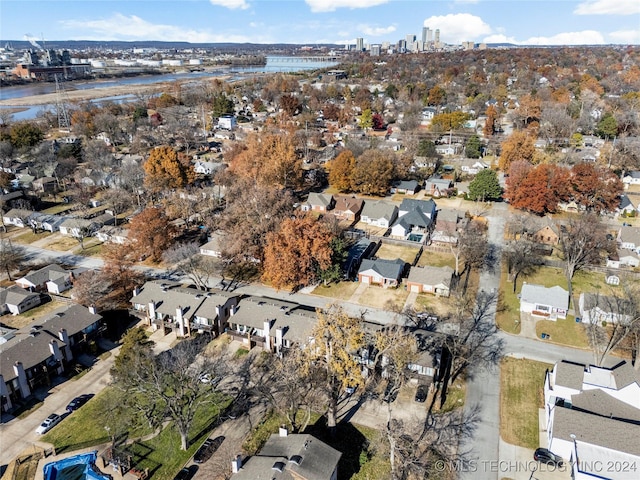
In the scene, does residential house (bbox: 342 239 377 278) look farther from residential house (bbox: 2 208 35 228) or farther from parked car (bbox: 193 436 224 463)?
residential house (bbox: 2 208 35 228)

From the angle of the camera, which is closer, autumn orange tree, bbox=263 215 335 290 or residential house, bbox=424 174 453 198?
autumn orange tree, bbox=263 215 335 290

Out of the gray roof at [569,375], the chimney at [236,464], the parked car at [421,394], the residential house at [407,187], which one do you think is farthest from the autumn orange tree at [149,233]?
the gray roof at [569,375]

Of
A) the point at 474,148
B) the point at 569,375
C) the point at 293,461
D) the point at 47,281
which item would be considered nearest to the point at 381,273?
the point at 569,375

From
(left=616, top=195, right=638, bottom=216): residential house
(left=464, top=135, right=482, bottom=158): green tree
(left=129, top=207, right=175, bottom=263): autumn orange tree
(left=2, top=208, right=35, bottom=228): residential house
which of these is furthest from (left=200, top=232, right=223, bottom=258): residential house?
(left=616, top=195, right=638, bottom=216): residential house

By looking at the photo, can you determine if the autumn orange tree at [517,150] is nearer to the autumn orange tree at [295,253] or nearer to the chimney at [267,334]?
the autumn orange tree at [295,253]

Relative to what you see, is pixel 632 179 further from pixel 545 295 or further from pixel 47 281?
pixel 47 281

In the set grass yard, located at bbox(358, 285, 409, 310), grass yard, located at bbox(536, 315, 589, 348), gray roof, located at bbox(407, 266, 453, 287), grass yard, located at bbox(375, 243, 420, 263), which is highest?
gray roof, located at bbox(407, 266, 453, 287)
